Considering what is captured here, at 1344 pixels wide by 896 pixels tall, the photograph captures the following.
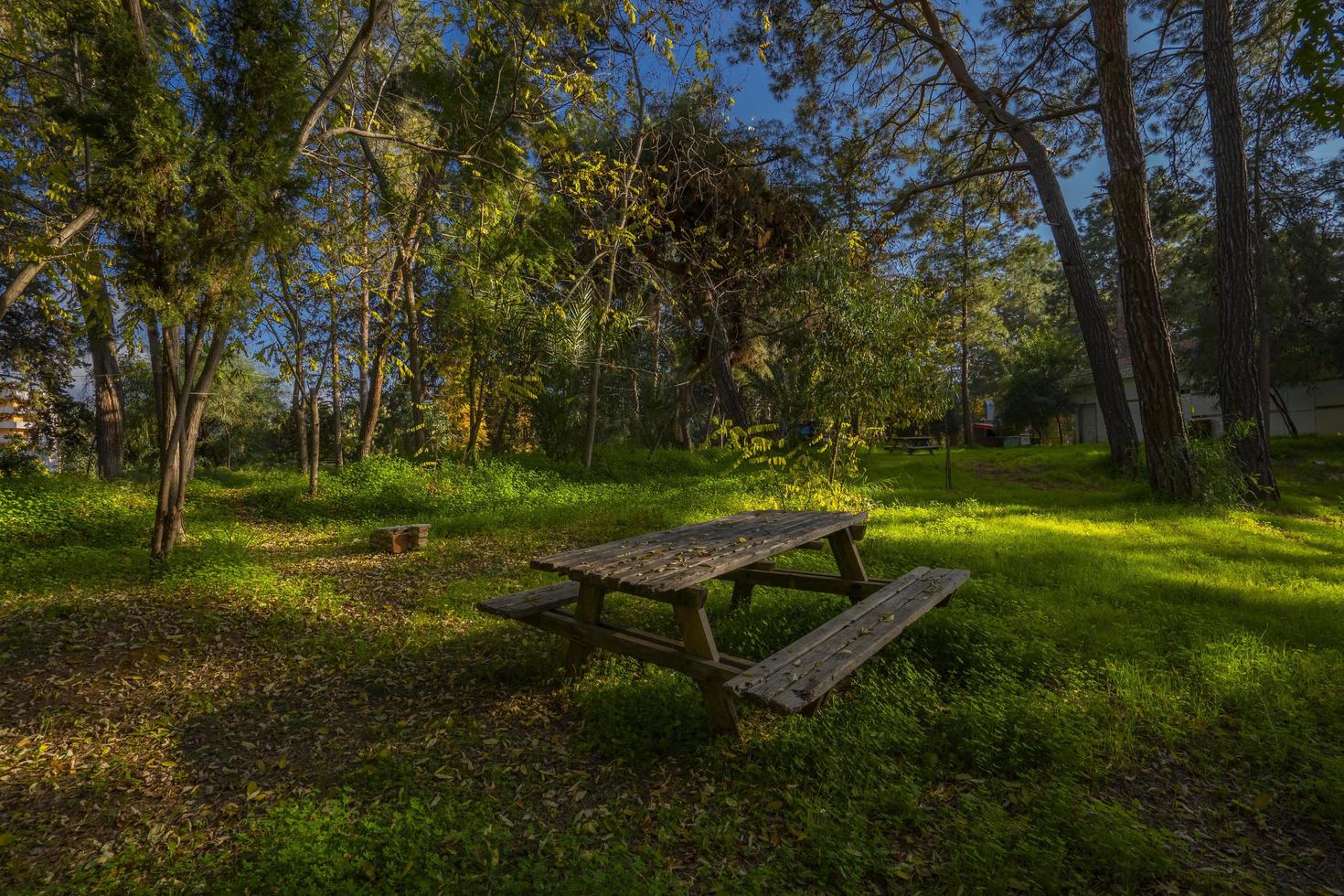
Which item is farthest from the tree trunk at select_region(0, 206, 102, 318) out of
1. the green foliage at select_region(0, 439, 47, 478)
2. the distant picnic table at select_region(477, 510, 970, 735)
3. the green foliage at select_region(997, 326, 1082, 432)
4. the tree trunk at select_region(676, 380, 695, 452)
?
the green foliage at select_region(997, 326, 1082, 432)

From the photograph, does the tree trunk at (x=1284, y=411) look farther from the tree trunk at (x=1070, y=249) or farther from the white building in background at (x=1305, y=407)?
the tree trunk at (x=1070, y=249)

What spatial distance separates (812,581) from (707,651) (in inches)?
59.9

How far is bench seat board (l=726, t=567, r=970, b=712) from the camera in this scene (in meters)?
2.12

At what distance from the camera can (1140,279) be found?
7945mm

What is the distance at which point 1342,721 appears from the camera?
2.69 metres

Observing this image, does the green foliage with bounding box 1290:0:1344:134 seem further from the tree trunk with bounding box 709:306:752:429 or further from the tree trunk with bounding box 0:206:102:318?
the tree trunk with bounding box 709:306:752:429

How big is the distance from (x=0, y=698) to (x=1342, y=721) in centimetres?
670

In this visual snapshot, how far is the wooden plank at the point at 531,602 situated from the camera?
3072 mm

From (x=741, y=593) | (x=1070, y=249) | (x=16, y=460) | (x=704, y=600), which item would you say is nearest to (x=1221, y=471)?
(x=1070, y=249)

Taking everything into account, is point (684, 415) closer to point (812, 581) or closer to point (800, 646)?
point (812, 581)

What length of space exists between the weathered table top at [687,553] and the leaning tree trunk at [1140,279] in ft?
22.4

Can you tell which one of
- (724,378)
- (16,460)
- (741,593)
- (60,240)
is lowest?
(741,593)

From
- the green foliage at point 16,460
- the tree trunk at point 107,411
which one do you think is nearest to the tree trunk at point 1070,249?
the tree trunk at point 107,411

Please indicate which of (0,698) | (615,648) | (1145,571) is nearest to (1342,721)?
(1145,571)
